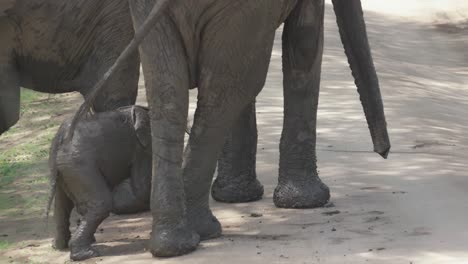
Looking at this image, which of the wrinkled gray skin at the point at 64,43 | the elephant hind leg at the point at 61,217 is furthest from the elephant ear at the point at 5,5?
the elephant hind leg at the point at 61,217

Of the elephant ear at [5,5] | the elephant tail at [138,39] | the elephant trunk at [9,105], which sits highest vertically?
the elephant ear at [5,5]

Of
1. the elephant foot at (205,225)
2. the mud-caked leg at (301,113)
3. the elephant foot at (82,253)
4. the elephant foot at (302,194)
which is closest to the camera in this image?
the elephant foot at (82,253)

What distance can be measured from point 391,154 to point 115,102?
2261 millimetres

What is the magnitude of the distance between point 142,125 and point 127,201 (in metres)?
0.72

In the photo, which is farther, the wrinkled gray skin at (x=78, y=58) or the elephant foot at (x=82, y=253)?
the wrinkled gray skin at (x=78, y=58)

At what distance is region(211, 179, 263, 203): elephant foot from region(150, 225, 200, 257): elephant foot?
1378 mm

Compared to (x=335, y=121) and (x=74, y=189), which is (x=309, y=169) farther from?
(x=335, y=121)

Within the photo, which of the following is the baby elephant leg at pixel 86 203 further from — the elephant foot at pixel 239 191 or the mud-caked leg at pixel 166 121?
the elephant foot at pixel 239 191

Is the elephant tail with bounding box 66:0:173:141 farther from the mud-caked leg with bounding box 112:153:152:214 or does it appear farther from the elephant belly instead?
the mud-caked leg with bounding box 112:153:152:214

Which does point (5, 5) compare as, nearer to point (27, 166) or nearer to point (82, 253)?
point (82, 253)

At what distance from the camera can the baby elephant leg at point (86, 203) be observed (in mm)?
5883

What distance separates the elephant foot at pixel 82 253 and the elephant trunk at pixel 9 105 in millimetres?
1538

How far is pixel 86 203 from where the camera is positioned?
19.4 feet

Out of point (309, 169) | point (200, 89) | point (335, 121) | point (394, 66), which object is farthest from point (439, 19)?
point (200, 89)
